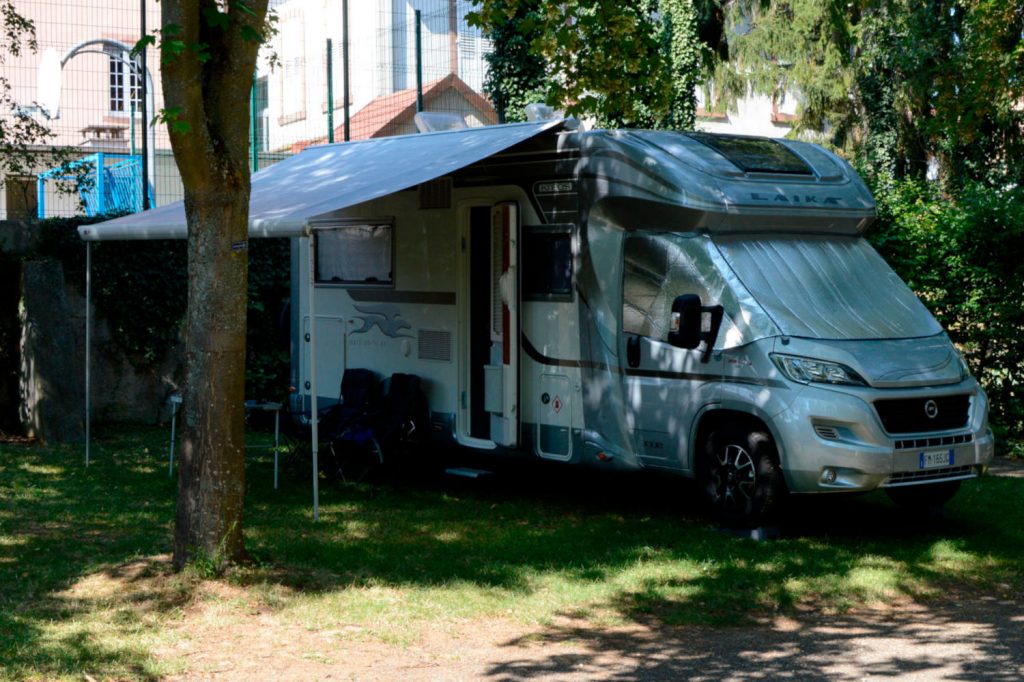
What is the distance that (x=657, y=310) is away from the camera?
9703 mm

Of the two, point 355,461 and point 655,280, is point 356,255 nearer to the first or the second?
point 355,461

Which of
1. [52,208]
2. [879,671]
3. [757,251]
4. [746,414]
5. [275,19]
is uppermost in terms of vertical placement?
[275,19]

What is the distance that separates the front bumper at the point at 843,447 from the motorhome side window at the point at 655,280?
3.83 ft

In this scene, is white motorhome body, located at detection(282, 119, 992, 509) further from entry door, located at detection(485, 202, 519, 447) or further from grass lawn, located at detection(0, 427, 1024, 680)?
grass lawn, located at detection(0, 427, 1024, 680)

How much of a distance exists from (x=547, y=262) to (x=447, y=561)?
2.86 metres

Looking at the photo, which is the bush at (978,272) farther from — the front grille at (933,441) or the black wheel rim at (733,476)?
the black wheel rim at (733,476)

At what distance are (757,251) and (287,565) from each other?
3905 mm

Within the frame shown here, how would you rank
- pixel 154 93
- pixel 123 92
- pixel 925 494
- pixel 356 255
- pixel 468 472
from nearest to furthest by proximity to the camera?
pixel 925 494 < pixel 468 472 < pixel 356 255 < pixel 154 93 < pixel 123 92

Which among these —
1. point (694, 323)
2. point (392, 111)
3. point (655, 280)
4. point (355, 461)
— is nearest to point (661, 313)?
point (655, 280)

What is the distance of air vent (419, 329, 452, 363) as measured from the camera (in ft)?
36.8

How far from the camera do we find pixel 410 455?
1141cm

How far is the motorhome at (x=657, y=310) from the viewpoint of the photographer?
8.90 meters

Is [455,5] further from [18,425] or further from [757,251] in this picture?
[757,251]

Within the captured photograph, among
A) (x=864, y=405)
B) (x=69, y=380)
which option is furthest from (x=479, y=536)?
(x=69, y=380)
